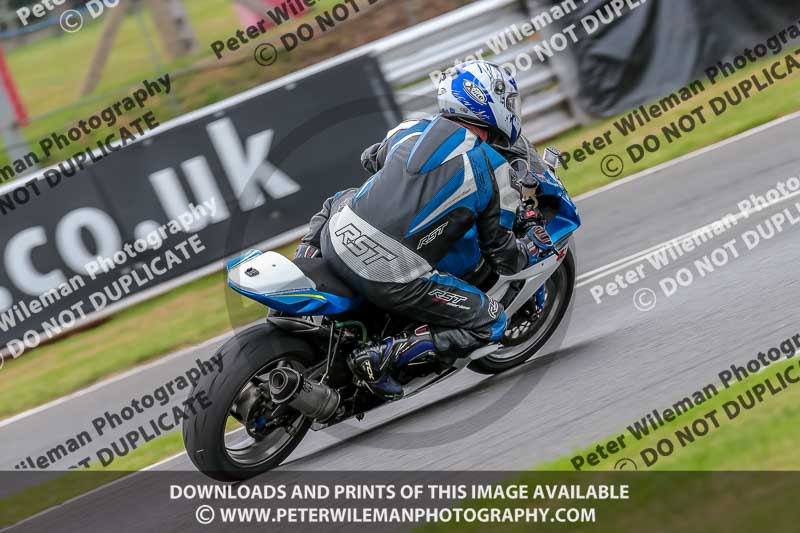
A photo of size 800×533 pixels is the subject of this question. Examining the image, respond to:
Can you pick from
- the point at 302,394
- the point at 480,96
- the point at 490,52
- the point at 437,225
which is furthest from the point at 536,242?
the point at 490,52

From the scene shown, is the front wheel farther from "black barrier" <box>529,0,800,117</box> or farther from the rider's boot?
"black barrier" <box>529,0,800,117</box>

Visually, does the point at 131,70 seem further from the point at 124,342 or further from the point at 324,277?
the point at 324,277

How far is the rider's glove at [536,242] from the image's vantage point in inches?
235

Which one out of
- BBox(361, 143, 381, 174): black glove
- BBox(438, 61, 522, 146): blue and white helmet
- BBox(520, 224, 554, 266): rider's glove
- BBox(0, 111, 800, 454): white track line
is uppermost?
BBox(438, 61, 522, 146): blue and white helmet

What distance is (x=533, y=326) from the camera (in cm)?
663

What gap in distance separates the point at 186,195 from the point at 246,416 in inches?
Result: 196

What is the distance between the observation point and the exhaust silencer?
210 inches

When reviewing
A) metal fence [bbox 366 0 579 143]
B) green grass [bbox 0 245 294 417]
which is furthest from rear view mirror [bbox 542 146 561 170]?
metal fence [bbox 366 0 579 143]

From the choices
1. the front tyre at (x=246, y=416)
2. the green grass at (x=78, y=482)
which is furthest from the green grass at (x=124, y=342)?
the front tyre at (x=246, y=416)

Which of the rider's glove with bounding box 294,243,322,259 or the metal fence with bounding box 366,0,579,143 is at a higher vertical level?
the rider's glove with bounding box 294,243,322,259

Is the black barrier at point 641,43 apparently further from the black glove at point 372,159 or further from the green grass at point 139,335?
the black glove at point 372,159

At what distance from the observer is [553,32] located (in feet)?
39.2

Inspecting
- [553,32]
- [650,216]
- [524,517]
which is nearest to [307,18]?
[553,32]

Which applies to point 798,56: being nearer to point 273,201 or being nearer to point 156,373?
point 273,201
